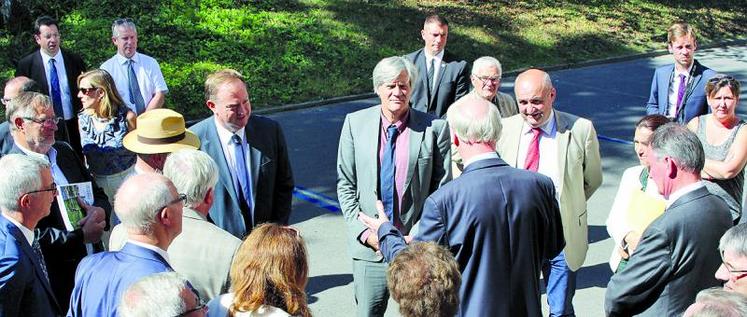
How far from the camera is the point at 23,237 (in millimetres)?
4684

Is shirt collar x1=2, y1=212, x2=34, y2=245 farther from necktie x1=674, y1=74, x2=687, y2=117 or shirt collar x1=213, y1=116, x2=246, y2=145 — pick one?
necktie x1=674, y1=74, x2=687, y2=117

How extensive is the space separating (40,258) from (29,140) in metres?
1.36

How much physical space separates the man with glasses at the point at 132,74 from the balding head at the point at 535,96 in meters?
4.70

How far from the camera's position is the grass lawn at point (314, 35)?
51.0 feet

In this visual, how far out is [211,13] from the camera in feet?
56.9

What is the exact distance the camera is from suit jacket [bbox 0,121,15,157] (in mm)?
6414

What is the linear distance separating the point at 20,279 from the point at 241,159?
1875mm

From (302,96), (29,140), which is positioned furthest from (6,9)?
(29,140)

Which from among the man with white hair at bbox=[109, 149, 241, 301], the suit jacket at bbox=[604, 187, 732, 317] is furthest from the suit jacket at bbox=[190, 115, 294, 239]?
the suit jacket at bbox=[604, 187, 732, 317]

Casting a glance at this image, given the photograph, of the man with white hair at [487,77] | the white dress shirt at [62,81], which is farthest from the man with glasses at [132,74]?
the man with white hair at [487,77]

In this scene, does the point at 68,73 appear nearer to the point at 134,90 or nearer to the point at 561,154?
the point at 134,90

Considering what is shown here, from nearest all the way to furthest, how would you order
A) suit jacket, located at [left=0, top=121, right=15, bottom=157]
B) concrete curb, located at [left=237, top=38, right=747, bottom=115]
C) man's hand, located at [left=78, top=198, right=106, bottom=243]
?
man's hand, located at [left=78, top=198, right=106, bottom=243] < suit jacket, located at [left=0, top=121, right=15, bottom=157] < concrete curb, located at [left=237, top=38, right=747, bottom=115]

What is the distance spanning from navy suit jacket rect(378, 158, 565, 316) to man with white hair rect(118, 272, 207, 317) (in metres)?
1.43

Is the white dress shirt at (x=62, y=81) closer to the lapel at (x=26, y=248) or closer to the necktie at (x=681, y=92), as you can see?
the lapel at (x=26, y=248)
